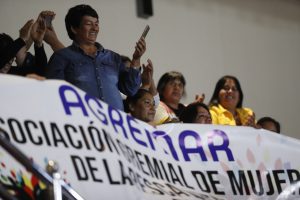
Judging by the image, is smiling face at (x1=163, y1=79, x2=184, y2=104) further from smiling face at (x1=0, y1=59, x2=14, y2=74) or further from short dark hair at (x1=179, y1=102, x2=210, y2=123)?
smiling face at (x1=0, y1=59, x2=14, y2=74)

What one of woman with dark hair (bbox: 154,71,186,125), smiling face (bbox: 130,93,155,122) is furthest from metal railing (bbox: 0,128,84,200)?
woman with dark hair (bbox: 154,71,186,125)

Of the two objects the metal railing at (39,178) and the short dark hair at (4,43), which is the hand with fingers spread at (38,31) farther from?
the metal railing at (39,178)

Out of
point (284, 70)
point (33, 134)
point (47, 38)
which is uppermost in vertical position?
point (47, 38)

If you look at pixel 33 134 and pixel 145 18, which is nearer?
pixel 33 134

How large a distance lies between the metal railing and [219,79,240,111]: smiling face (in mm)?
2341

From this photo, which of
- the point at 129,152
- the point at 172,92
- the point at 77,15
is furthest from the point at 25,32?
the point at 172,92

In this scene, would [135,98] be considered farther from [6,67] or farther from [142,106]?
[6,67]

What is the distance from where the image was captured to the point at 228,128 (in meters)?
3.41

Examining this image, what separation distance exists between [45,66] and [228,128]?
97 cm

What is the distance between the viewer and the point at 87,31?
342 centimetres

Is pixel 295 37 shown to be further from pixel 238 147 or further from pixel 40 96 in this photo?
pixel 40 96

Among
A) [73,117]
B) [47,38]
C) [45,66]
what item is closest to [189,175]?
[73,117]

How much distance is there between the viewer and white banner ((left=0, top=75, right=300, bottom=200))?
2.62 metres

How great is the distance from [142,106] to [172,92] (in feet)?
1.94
